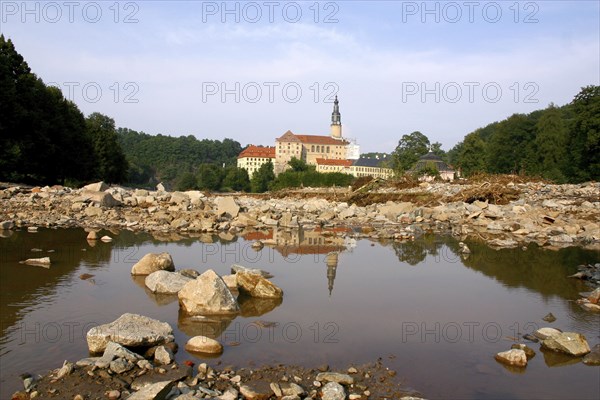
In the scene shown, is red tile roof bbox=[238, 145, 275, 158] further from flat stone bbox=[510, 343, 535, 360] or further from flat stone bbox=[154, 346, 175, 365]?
flat stone bbox=[154, 346, 175, 365]

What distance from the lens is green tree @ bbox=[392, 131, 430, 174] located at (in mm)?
70950

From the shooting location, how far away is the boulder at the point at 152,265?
8984mm

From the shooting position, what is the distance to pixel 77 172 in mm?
41281

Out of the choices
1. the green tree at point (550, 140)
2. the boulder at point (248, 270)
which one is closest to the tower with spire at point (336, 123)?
the green tree at point (550, 140)

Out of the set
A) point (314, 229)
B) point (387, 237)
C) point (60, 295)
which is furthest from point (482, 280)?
point (314, 229)

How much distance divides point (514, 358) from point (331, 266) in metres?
5.79

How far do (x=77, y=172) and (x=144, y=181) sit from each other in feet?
259

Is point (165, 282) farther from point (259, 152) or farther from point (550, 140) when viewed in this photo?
point (259, 152)

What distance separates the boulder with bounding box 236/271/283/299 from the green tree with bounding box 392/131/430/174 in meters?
64.5

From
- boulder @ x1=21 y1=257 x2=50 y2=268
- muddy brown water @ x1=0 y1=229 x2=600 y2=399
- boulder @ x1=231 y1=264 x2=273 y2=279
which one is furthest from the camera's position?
boulder @ x1=21 y1=257 x2=50 y2=268

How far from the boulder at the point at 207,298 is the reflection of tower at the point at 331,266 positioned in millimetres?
2240

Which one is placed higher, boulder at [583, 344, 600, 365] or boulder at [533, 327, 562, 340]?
boulder at [533, 327, 562, 340]

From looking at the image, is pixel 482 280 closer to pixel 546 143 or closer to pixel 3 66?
pixel 3 66

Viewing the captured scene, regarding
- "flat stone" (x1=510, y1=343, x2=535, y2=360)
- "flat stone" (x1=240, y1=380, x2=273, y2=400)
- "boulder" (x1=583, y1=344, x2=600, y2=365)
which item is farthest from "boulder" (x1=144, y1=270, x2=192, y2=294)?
"boulder" (x1=583, y1=344, x2=600, y2=365)
